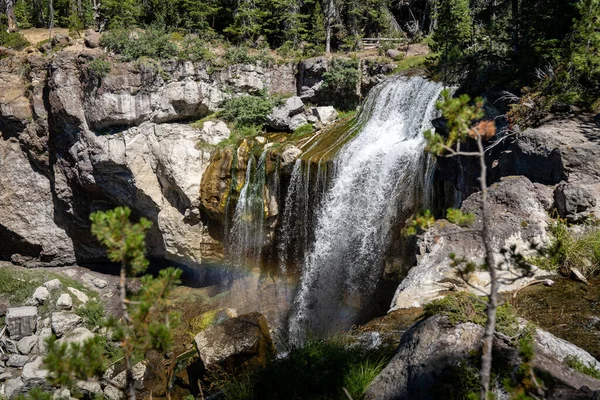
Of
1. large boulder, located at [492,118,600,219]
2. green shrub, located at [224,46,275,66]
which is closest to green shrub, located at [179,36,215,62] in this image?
green shrub, located at [224,46,275,66]

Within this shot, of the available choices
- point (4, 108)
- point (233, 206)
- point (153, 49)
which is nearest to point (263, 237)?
point (233, 206)

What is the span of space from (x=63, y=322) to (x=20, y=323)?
1337mm

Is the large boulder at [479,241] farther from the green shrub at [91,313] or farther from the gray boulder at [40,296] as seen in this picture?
the gray boulder at [40,296]

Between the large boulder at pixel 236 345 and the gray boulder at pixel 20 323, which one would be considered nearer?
the large boulder at pixel 236 345

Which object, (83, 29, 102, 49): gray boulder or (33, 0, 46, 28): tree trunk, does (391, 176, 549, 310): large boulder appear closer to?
(83, 29, 102, 49): gray boulder

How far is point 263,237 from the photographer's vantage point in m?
14.4

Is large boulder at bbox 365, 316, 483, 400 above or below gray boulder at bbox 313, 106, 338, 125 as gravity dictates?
below

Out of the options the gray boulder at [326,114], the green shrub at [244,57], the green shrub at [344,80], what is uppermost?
the green shrub at [244,57]

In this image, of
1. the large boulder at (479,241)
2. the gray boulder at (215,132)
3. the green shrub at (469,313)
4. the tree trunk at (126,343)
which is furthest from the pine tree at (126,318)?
the gray boulder at (215,132)

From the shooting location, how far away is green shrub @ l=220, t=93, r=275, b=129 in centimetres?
1702

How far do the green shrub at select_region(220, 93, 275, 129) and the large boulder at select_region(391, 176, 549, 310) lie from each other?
10523 millimetres

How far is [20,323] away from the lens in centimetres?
1427

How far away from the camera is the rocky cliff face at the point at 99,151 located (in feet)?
51.9

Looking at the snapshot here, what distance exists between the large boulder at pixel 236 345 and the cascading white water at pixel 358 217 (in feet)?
14.6
